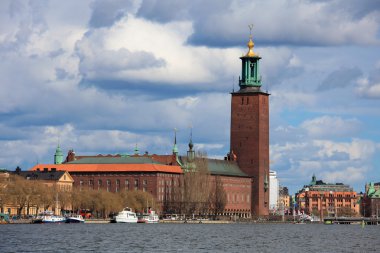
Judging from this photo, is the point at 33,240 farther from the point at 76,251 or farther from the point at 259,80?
the point at 259,80

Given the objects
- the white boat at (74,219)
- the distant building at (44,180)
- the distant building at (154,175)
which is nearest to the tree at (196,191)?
the distant building at (154,175)

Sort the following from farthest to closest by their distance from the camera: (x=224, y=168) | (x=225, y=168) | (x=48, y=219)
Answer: (x=225, y=168)
(x=224, y=168)
(x=48, y=219)

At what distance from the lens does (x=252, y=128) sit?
166000 millimetres

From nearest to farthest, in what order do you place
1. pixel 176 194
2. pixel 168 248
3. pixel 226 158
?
pixel 168 248 < pixel 176 194 < pixel 226 158

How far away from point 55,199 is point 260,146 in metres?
40.9

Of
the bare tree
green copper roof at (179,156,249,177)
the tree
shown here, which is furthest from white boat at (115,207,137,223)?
green copper roof at (179,156,249,177)

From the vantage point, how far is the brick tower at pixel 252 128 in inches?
6531

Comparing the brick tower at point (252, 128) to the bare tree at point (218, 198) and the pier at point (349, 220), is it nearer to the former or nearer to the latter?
the bare tree at point (218, 198)

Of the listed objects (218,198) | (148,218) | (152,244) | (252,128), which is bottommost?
(152,244)

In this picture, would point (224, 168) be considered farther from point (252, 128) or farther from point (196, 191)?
point (196, 191)

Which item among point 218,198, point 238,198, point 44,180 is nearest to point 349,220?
point 238,198

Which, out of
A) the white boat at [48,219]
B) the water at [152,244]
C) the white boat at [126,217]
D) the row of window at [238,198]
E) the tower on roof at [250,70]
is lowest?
the water at [152,244]

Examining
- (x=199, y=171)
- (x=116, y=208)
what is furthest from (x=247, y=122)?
(x=116, y=208)

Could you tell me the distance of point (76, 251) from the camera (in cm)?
6556
